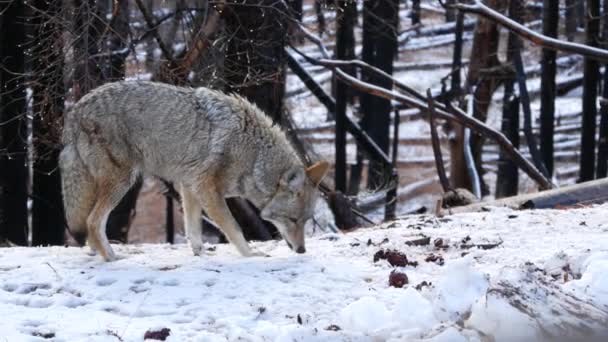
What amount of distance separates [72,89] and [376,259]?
6304mm

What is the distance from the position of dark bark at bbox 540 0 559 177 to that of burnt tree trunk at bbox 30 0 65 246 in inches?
420

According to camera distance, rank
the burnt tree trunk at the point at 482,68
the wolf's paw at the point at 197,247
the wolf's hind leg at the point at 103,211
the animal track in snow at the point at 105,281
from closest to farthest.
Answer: the animal track in snow at the point at 105,281 → the wolf's hind leg at the point at 103,211 → the wolf's paw at the point at 197,247 → the burnt tree trunk at the point at 482,68

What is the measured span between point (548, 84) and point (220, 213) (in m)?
13.0

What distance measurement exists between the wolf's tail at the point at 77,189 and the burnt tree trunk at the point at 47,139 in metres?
3.68

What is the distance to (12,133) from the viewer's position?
13727 millimetres

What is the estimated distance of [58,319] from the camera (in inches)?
226

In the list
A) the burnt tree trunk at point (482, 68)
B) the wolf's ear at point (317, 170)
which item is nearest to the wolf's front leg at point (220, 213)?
the wolf's ear at point (317, 170)

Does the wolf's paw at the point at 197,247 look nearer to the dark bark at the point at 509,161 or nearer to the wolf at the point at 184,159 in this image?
the wolf at the point at 184,159

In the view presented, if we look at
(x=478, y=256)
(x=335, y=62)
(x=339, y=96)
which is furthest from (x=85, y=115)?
(x=339, y=96)

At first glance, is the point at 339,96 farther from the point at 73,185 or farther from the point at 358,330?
the point at 358,330

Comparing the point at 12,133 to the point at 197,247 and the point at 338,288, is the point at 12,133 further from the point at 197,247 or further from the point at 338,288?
the point at 338,288

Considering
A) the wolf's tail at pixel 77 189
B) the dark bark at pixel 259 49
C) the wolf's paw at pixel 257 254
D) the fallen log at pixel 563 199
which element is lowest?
the fallen log at pixel 563 199

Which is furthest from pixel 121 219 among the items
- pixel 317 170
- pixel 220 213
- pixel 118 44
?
pixel 317 170

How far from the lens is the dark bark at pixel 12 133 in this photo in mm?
13523
